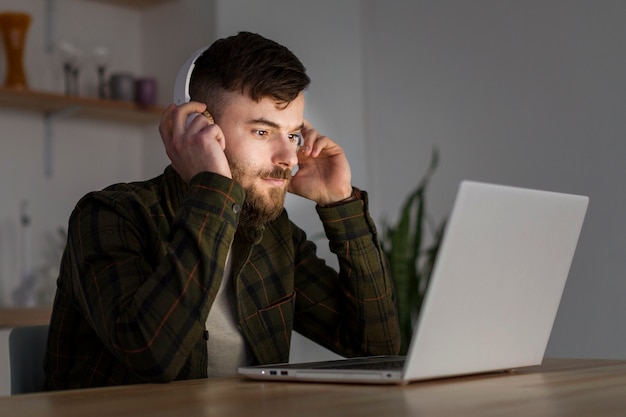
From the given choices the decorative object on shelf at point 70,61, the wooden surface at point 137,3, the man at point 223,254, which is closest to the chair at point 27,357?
the man at point 223,254

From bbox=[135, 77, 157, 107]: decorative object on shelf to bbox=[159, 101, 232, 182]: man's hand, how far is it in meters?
2.03

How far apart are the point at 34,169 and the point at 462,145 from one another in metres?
1.69

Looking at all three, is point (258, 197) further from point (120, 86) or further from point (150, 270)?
point (120, 86)

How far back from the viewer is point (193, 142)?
1.46 metres

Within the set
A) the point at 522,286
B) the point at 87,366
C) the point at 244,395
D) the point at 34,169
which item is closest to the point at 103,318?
the point at 87,366

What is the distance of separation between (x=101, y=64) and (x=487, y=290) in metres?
2.69

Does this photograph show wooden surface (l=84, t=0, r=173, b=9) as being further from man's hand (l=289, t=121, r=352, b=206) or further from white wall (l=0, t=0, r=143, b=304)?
man's hand (l=289, t=121, r=352, b=206)

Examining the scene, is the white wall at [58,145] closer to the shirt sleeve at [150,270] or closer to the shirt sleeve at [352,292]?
the shirt sleeve at [352,292]

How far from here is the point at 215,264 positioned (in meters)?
1.31

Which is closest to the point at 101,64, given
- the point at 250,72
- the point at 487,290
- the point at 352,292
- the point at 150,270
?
the point at 250,72

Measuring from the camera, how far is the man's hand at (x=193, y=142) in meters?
1.43

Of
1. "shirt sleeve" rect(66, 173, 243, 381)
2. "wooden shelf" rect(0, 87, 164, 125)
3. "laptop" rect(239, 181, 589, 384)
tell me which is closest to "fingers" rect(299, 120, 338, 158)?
"shirt sleeve" rect(66, 173, 243, 381)

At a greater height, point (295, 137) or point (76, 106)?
point (295, 137)

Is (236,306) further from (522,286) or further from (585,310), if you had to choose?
(585,310)
